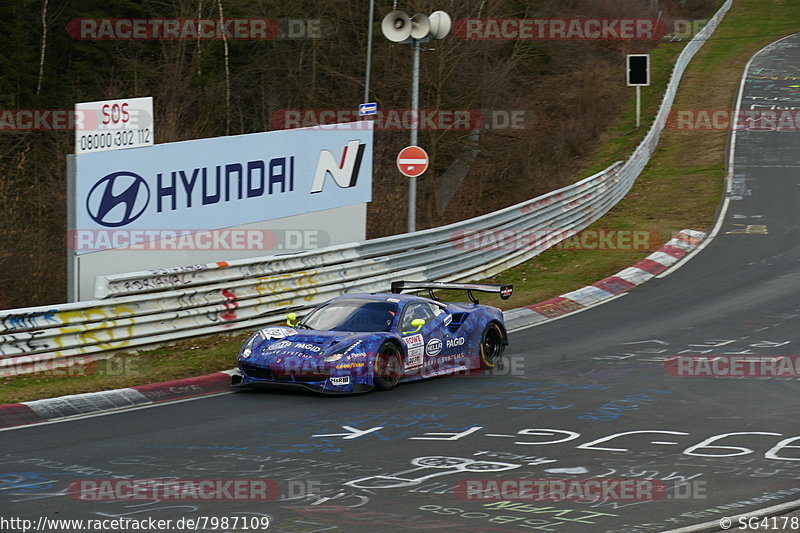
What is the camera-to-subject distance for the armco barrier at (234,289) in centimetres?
1386

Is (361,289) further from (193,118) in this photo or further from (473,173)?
(193,118)

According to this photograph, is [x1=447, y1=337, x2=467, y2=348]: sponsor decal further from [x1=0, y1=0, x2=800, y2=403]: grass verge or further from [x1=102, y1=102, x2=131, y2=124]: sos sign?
[x1=102, y1=102, x2=131, y2=124]: sos sign

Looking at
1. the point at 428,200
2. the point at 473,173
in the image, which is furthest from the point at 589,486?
the point at 473,173

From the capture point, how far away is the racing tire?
591 inches

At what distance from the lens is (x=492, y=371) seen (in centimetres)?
1472

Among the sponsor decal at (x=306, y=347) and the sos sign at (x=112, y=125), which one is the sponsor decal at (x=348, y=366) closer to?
the sponsor decal at (x=306, y=347)

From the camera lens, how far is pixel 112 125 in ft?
50.1

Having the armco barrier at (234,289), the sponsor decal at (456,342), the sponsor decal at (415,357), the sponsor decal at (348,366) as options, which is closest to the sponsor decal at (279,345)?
the sponsor decal at (348,366)

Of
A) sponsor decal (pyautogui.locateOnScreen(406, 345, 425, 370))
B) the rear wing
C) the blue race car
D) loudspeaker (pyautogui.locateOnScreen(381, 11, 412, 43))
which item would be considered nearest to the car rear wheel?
the blue race car

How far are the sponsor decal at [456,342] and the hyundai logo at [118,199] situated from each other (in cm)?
516

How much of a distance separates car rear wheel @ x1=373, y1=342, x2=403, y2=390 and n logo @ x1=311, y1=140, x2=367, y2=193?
667 cm

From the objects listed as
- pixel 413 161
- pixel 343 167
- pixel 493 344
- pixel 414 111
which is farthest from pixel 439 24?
pixel 493 344

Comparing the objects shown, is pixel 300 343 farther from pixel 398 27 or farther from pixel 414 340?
pixel 398 27

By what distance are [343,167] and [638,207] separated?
12.0m
